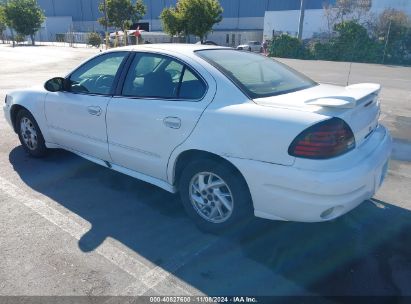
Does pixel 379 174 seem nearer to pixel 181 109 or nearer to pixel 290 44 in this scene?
pixel 181 109

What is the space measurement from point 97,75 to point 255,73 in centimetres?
183

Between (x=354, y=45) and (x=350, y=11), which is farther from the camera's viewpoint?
(x=350, y=11)

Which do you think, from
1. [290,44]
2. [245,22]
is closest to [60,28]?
[245,22]

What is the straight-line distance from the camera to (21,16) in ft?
167

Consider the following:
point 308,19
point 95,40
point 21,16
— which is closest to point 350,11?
point 308,19

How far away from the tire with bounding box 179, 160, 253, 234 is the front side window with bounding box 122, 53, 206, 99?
65 centimetres

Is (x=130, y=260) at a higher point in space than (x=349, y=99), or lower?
lower

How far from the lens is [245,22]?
6097 centimetres

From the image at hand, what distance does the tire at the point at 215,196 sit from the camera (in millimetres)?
2973

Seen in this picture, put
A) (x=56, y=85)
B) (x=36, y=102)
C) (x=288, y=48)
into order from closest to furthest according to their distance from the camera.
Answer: (x=56, y=85) → (x=36, y=102) → (x=288, y=48)

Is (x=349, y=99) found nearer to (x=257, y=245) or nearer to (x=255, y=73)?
(x=255, y=73)

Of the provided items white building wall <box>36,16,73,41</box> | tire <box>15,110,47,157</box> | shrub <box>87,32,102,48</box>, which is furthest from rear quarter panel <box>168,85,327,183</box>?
white building wall <box>36,16,73,41</box>

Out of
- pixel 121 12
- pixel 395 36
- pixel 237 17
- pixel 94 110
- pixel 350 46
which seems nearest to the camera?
pixel 94 110

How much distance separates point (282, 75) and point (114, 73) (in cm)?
175
